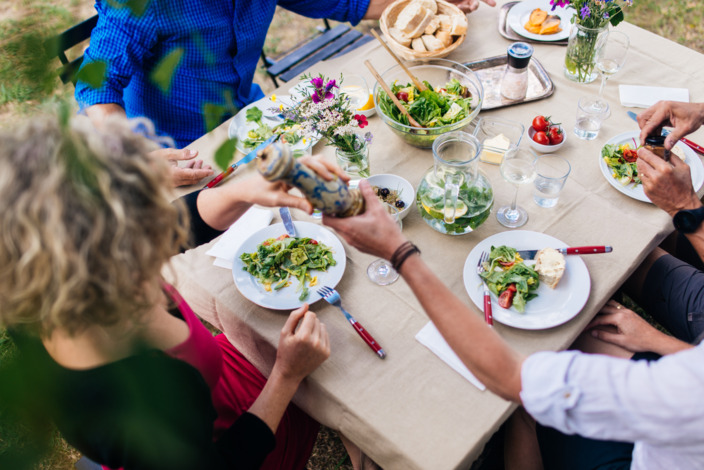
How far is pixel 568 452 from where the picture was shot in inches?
64.6

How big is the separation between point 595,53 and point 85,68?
2.34 meters

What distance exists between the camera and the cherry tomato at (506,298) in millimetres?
1537

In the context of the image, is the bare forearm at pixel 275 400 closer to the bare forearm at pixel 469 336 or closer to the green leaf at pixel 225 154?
the bare forearm at pixel 469 336

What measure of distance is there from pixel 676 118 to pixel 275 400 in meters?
1.86

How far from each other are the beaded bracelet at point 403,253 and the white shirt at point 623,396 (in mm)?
406

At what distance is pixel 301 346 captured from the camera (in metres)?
1.43

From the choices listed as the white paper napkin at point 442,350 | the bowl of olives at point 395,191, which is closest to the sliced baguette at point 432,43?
the bowl of olives at point 395,191

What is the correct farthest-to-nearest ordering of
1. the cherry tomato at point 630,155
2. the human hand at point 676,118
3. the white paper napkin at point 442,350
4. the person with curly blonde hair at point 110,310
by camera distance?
the cherry tomato at point 630,155 < the human hand at point 676,118 < the white paper napkin at point 442,350 < the person with curly blonde hair at point 110,310

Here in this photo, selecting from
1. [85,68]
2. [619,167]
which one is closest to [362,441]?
[85,68]

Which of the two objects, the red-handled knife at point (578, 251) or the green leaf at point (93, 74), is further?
the red-handled knife at point (578, 251)

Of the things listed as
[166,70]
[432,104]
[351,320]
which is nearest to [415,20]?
[432,104]

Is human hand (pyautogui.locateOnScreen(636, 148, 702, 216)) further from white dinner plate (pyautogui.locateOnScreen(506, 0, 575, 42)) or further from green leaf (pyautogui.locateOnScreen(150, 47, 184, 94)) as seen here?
green leaf (pyautogui.locateOnScreen(150, 47, 184, 94))

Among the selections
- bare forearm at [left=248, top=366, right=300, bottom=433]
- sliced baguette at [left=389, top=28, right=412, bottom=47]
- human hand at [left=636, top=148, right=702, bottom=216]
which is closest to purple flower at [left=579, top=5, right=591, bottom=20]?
human hand at [left=636, top=148, right=702, bottom=216]

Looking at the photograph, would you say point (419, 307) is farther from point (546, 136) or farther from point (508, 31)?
point (508, 31)
